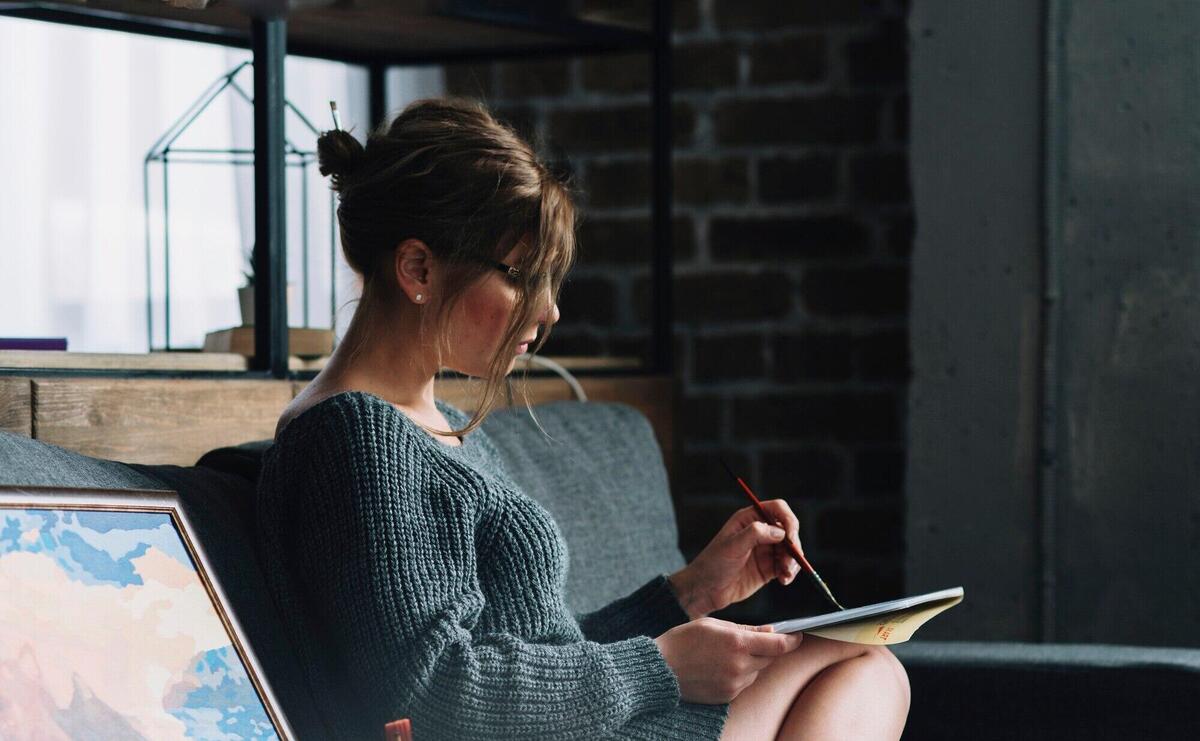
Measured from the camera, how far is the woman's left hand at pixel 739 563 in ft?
5.18

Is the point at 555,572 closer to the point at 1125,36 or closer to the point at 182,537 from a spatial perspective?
the point at 182,537

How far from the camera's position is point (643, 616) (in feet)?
5.36

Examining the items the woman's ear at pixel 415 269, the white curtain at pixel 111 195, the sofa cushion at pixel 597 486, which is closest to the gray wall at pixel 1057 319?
the sofa cushion at pixel 597 486

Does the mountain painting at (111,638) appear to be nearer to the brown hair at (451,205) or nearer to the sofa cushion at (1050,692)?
the brown hair at (451,205)

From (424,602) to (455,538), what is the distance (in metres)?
0.07

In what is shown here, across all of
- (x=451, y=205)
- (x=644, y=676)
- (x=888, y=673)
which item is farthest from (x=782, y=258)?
(x=644, y=676)

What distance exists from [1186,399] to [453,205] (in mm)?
1418

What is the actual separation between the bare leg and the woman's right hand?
9 centimetres

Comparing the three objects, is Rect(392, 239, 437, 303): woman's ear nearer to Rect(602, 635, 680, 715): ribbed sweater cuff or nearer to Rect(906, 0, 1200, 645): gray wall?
Rect(602, 635, 680, 715): ribbed sweater cuff

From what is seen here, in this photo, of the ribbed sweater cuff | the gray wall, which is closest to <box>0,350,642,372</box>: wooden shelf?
the ribbed sweater cuff

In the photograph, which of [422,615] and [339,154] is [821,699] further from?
[339,154]

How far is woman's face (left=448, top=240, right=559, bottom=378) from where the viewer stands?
1.42 meters

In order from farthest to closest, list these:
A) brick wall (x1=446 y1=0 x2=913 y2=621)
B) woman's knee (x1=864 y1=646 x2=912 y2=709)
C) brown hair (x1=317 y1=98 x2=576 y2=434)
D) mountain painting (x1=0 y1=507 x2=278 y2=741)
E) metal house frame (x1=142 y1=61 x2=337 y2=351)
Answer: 1. brick wall (x1=446 y1=0 x2=913 y2=621)
2. metal house frame (x1=142 y1=61 x2=337 y2=351)
3. woman's knee (x1=864 y1=646 x2=912 y2=709)
4. brown hair (x1=317 y1=98 x2=576 y2=434)
5. mountain painting (x1=0 y1=507 x2=278 y2=741)

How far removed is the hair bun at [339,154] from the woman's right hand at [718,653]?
557 mm
